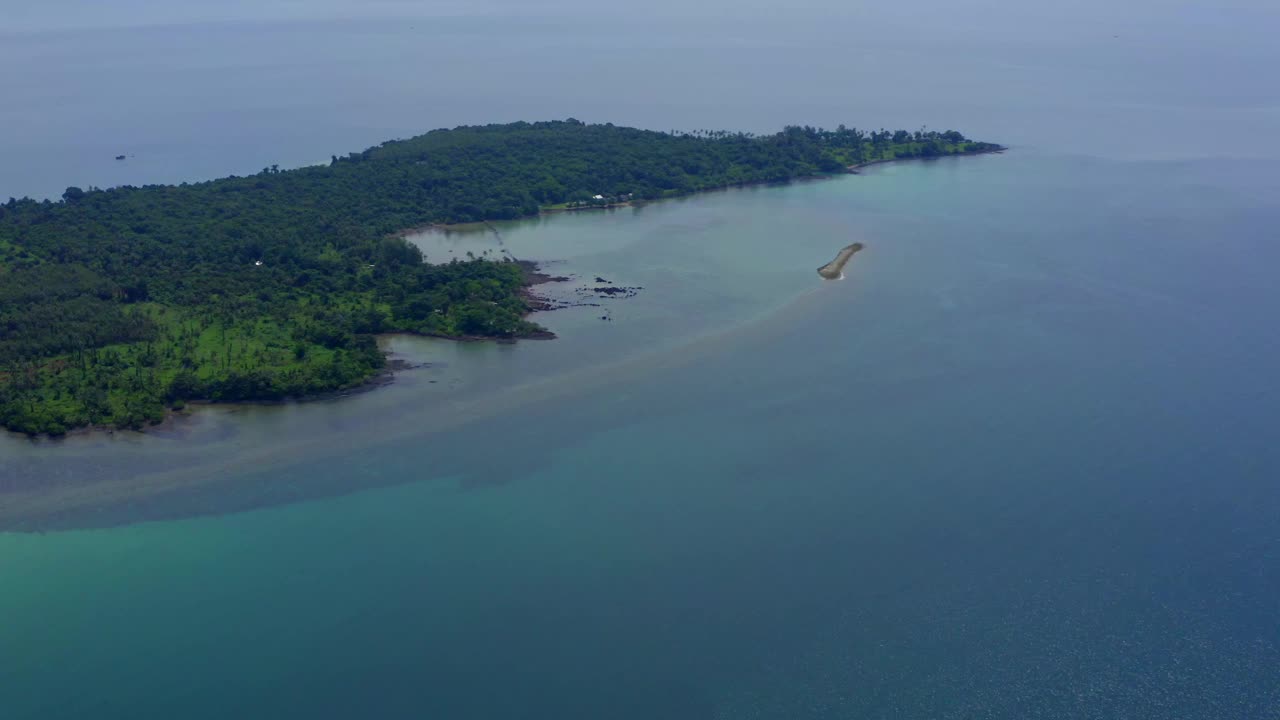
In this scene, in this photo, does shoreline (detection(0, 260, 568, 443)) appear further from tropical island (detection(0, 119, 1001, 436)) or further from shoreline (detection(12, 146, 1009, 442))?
tropical island (detection(0, 119, 1001, 436))

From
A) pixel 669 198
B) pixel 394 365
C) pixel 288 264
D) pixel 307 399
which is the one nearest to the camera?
pixel 307 399

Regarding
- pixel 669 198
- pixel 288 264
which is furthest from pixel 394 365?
pixel 669 198

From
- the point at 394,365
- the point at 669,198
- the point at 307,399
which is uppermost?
the point at 669,198

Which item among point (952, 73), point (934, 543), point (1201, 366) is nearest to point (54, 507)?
point (934, 543)

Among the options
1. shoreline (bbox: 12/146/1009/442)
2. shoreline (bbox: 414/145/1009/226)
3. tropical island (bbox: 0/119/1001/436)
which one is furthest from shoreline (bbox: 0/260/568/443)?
shoreline (bbox: 414/145/1009/226)

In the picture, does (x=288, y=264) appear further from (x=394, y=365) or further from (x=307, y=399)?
(x=307, y=399)

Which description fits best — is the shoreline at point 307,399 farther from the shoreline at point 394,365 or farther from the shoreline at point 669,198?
the shoreline at point 669,198

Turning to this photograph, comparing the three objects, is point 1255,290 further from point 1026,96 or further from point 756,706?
point 1026,96

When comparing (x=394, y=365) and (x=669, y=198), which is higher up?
(x=669, y=198)
